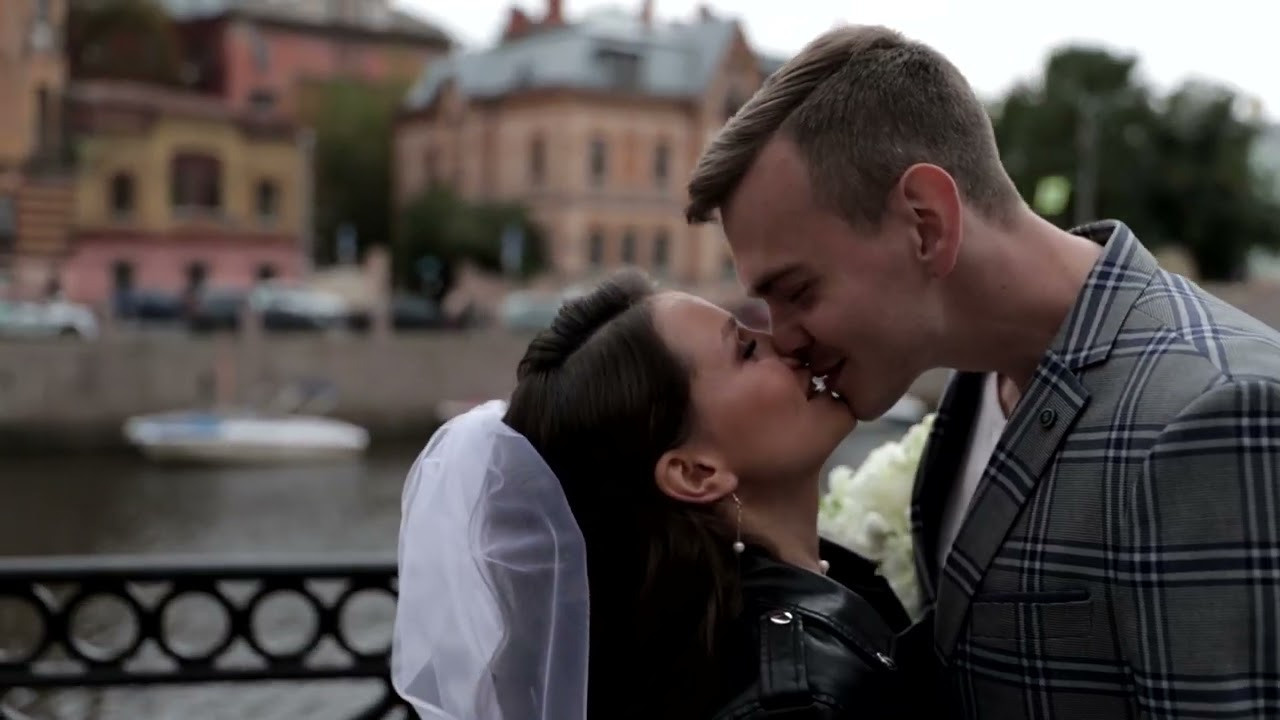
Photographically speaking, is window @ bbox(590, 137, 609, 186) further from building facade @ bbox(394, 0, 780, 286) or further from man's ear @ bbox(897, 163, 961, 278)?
man's ear @ bbox(897, 163, 961, 278)

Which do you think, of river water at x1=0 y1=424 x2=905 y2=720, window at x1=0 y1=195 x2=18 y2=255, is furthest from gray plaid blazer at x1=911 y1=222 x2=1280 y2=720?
window at x1=0 y1=195 x2=18 y2=255

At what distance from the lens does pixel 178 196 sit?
119ft

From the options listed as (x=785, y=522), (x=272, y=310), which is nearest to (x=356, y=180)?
(x=272, y=310)

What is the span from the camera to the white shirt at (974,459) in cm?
225

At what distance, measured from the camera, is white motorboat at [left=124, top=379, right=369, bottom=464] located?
78.7 feet

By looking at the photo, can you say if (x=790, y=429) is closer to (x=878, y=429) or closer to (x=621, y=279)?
(x=621, y=279)

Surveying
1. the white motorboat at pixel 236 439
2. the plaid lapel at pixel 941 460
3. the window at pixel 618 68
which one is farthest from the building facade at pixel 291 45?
the plaid lapel at pixel 941 460

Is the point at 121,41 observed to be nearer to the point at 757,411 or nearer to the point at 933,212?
the point at 757,411

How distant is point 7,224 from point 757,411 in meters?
33.0

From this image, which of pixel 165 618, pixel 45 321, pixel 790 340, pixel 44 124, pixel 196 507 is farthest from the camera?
pixel 44 124

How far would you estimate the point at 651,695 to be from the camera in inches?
79.0

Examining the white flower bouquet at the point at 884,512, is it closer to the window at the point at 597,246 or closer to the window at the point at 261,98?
the window at the point at 597,246

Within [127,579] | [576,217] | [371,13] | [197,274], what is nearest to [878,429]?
[576,217]

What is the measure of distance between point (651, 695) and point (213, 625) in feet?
38.9
